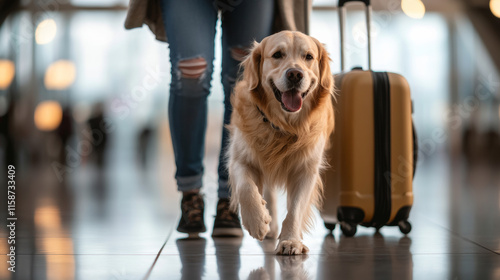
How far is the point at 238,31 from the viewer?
2564 millimetres

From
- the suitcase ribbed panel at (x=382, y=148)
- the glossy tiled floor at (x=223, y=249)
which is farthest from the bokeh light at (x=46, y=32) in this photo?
the suitcase ribbed panel at (x=382, y=148)

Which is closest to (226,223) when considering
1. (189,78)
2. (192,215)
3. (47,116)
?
(192,215)

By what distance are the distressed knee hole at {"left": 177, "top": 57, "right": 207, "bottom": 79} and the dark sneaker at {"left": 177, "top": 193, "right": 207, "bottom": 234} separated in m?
0.52

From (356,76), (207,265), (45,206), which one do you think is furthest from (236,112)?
(45,206)

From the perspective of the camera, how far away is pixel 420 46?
1686 centimetres

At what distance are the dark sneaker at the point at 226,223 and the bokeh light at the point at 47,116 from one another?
14.4 meters

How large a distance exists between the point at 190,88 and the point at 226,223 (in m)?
0.59

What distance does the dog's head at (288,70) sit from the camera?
7.22ft

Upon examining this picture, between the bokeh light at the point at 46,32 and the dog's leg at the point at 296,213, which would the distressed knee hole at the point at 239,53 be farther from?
the bokeh light at the point at 46,32

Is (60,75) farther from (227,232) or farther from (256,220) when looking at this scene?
(256,220)

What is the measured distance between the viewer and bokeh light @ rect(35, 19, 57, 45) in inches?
581

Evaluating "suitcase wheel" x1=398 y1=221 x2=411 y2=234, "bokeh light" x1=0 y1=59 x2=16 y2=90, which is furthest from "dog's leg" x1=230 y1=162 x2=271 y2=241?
"bokeh light" x1=0 y1=59 x2=16 y2=90

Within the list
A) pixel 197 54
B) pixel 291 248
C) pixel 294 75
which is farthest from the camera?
pixel 197 54

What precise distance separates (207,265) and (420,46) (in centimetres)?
1611
